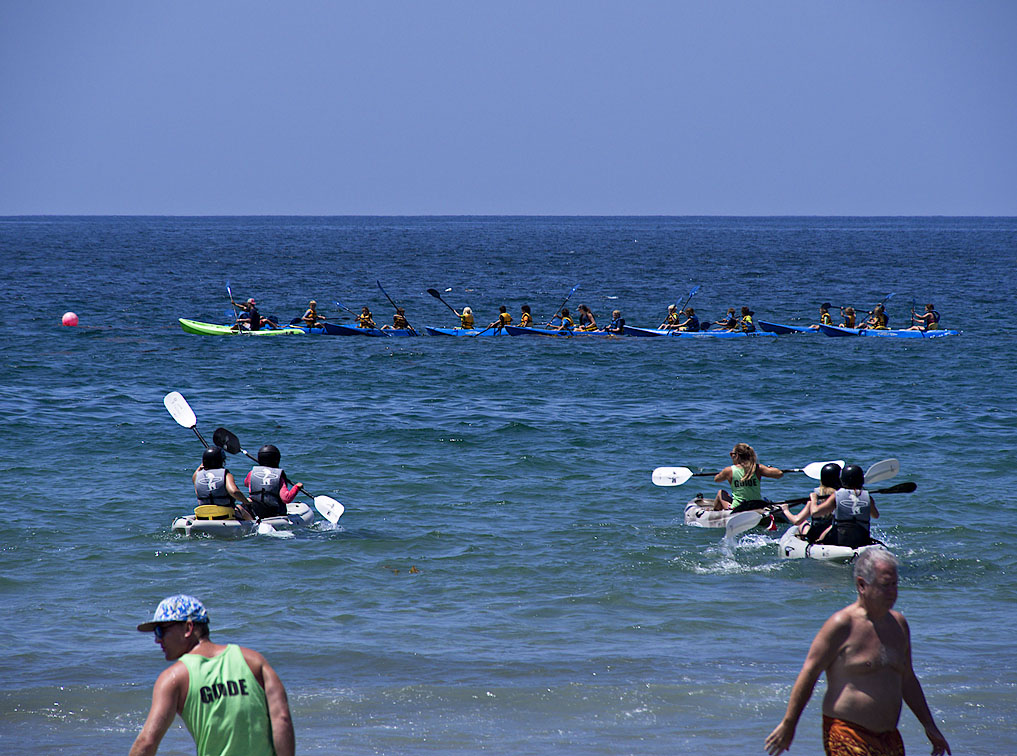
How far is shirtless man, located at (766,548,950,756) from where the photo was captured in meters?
5.33

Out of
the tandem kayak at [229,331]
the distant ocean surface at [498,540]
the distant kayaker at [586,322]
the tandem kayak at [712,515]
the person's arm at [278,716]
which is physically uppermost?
the person's arm at [278,716]

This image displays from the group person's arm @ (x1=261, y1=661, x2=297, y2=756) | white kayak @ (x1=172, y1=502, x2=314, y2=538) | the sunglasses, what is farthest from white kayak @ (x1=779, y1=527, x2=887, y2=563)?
the sunglasses

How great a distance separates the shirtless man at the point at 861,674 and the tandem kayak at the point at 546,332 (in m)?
28.2

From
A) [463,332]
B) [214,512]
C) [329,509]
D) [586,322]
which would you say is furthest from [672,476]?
[586,322]

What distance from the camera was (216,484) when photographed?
12.9m

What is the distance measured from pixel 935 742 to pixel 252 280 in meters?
63.3

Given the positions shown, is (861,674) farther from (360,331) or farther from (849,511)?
(360,331)

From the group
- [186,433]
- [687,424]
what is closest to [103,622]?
[186,433]

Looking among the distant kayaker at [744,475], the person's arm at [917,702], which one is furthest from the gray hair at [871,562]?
the distant kayaker at [744,475]

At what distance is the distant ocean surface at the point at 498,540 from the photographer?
8406mm

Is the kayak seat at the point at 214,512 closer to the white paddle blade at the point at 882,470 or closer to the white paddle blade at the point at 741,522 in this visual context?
the white paddle blade at the point at 741,522

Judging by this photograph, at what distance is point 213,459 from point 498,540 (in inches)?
138

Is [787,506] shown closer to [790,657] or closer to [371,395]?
[790,657]

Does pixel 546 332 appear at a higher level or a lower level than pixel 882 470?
lower
